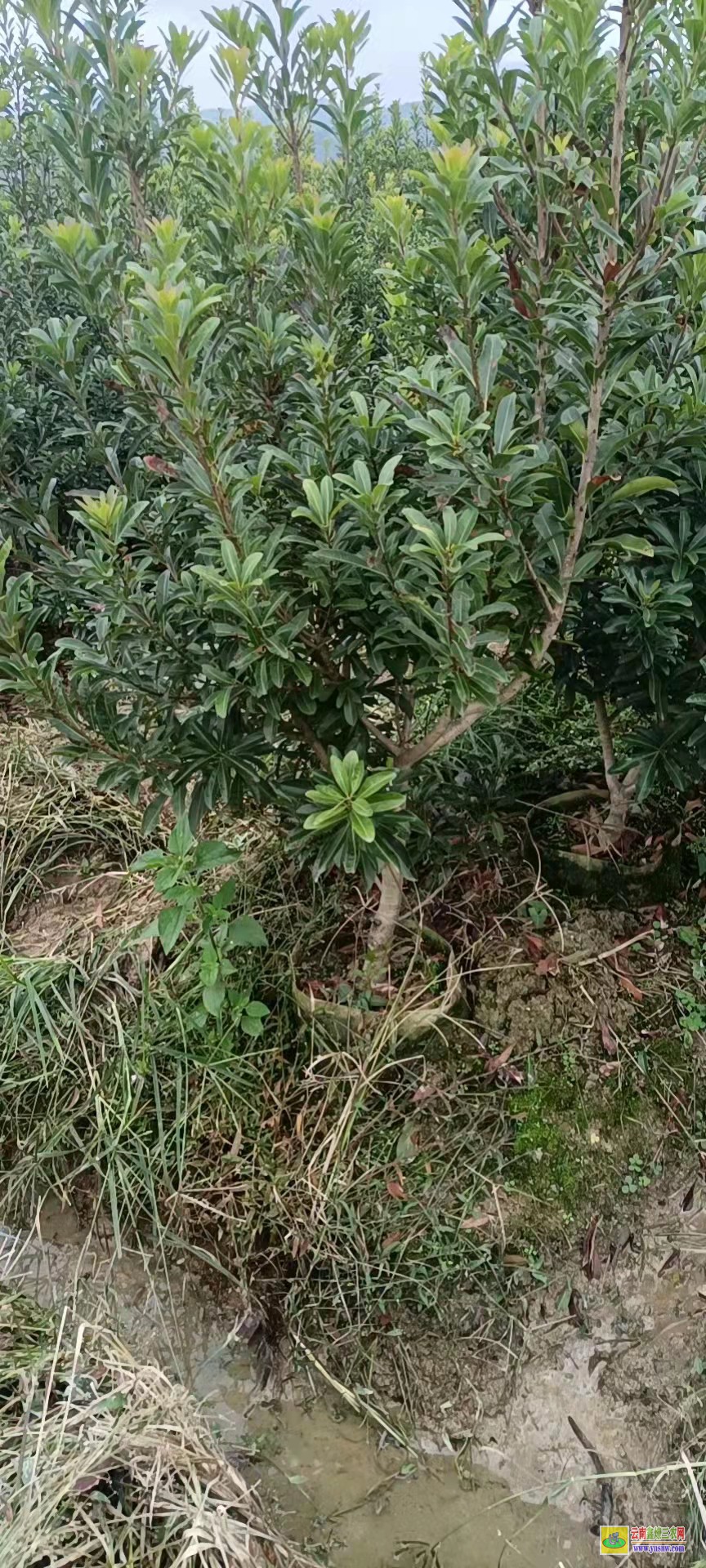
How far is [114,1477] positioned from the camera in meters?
1.79

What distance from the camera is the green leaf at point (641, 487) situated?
1.44 meters

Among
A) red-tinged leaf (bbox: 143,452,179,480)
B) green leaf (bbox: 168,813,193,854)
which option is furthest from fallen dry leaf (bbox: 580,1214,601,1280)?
red-tinged leaf (bbox: 143,452,179,480)

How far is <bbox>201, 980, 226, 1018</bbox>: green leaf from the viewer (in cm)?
229

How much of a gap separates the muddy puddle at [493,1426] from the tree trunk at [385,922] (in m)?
0.87

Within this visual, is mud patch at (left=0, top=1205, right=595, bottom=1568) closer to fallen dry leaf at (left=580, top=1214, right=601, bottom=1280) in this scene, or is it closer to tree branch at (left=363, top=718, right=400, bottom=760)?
fallen dry leaf at (left=580, top=1214, right=601, bottom=1280)

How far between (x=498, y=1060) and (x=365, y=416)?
1.58m

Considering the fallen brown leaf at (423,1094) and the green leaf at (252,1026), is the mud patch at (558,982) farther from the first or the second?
the green leaf at (252,1026)

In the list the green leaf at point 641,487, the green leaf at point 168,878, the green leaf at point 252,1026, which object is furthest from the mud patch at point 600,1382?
the green leaf at point 641,487

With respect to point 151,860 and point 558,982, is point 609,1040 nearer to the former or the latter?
point 558,982

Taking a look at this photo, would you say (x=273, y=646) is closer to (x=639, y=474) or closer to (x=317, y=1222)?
(x=639, y=474)

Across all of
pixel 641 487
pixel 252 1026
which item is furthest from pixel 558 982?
pixel 641 487

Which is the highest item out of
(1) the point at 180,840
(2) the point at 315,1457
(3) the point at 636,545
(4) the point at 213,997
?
(3) the point at 636,545

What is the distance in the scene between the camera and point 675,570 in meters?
1.79

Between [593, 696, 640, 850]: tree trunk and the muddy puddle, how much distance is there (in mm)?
941
